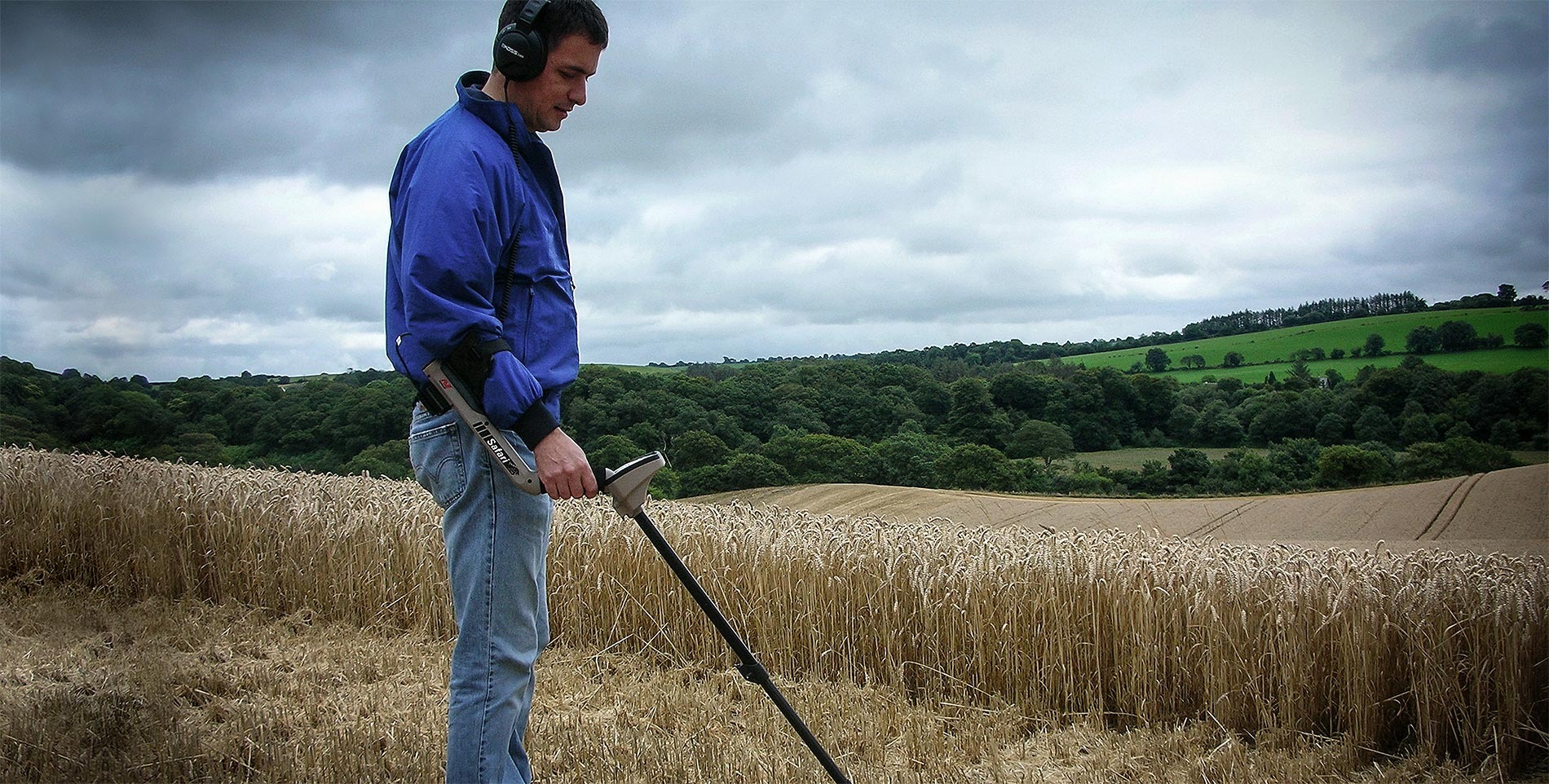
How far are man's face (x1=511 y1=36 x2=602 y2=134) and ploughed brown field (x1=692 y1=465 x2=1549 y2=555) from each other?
434cm

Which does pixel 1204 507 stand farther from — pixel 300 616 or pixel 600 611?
pixel 300 616

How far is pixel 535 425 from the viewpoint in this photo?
200cm

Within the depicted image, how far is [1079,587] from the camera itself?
4.70 m

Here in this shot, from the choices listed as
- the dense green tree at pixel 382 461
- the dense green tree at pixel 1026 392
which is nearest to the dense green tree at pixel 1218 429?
the dense green tree at pixel 1026 392

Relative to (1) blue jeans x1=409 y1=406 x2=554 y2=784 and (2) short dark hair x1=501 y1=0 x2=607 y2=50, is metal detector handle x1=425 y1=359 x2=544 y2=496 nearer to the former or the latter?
(1) blue jeans x1=409 y1=406 x2=554 y2=784

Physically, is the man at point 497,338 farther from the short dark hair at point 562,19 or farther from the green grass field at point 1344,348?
the green grass field at point 1344,348

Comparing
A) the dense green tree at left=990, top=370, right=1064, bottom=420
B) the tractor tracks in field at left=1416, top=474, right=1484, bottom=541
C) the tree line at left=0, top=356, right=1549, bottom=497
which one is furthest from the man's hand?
the dense green tree at left=990, top=370, right=1064, bottom=420

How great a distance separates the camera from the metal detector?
6.54 ft

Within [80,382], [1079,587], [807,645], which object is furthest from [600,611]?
[80,382]

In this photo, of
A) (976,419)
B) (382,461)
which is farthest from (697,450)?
(976,419)

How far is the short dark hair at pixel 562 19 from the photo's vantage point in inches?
84.7

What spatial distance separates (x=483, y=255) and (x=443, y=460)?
21.2 inches

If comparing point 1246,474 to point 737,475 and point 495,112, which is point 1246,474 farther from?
point 495,112

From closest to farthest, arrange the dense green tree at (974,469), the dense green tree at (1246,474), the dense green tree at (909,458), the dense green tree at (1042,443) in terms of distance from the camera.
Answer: the dense green tree at (1246,474), the dense green tree at (1042,443), the dense green tree at (974,469), the dense green tree at (909,458)
